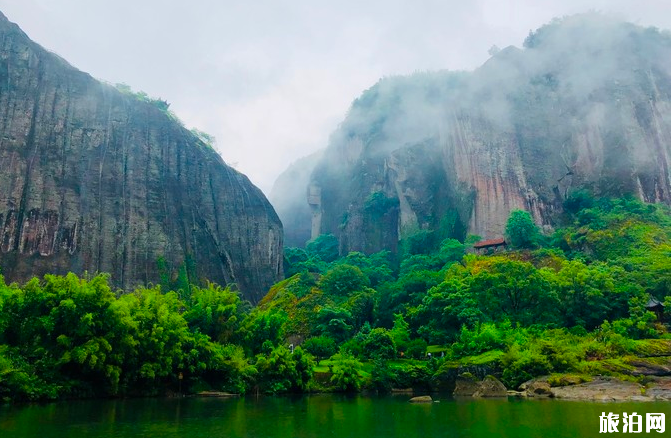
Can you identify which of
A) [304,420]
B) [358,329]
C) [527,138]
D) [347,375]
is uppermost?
[527,138]

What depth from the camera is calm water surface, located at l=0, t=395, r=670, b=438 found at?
1119 centimetres

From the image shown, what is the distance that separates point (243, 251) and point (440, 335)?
2790 centimetres

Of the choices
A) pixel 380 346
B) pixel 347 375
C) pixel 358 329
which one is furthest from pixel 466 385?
pixel 358 329

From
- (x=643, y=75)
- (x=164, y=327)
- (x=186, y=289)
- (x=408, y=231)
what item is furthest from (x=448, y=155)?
(x=164, y=327)

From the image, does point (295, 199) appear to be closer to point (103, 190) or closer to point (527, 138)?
point (527, 138)

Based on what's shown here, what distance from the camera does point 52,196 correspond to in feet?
145

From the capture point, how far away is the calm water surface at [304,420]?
11188 mm

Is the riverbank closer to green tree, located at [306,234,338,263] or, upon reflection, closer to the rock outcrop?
the rock outcrop

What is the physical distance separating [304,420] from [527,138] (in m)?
51.7

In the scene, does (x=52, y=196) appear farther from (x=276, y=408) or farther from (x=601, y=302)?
(x=601, y=302)

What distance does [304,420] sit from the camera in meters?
14.1

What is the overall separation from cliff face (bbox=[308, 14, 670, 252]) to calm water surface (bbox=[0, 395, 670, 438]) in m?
39.0

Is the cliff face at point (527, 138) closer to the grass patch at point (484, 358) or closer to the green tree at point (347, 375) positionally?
the grass patch at point (484, 358)

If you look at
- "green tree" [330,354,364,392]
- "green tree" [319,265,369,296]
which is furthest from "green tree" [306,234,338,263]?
"green tree" [330,354,364,392]
